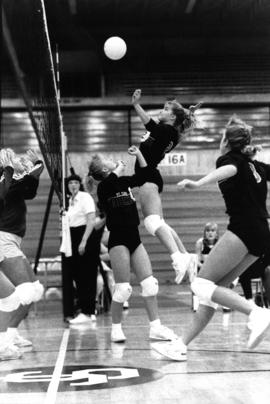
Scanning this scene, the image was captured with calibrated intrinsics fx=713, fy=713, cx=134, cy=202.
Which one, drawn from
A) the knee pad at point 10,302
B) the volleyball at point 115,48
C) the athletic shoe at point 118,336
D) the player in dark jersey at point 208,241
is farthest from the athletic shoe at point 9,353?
the volleyball at point 115,48

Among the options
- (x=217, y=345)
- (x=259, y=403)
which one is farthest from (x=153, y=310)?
(x=259, y=403)

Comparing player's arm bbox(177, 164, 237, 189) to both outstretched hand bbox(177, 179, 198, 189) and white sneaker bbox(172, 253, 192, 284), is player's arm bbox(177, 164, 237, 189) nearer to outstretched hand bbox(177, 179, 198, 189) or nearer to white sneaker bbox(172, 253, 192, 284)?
outstretched hand bbox(177, 179, 198, 189)

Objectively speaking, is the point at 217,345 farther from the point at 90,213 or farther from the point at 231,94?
the point at 231,94

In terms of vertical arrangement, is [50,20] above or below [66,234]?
above

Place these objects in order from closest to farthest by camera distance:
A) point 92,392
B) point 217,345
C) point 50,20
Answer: point 92,392 → point 217,345 → point 50,20

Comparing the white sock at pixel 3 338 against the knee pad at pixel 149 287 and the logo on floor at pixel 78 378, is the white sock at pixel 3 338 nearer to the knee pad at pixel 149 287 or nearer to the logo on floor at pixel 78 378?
the logo on floor at pixel 78 378

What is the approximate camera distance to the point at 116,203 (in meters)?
6.19

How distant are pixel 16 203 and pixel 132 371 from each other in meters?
1.77

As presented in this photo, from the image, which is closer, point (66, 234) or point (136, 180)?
point (136, 180)

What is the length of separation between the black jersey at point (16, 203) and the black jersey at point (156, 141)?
3.08 feet

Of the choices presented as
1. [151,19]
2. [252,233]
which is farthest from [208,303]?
[151,19]

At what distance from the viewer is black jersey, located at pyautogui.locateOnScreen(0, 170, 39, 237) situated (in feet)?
18.3

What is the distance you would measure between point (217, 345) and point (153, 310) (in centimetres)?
70

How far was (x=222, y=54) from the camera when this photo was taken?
61.6ft
